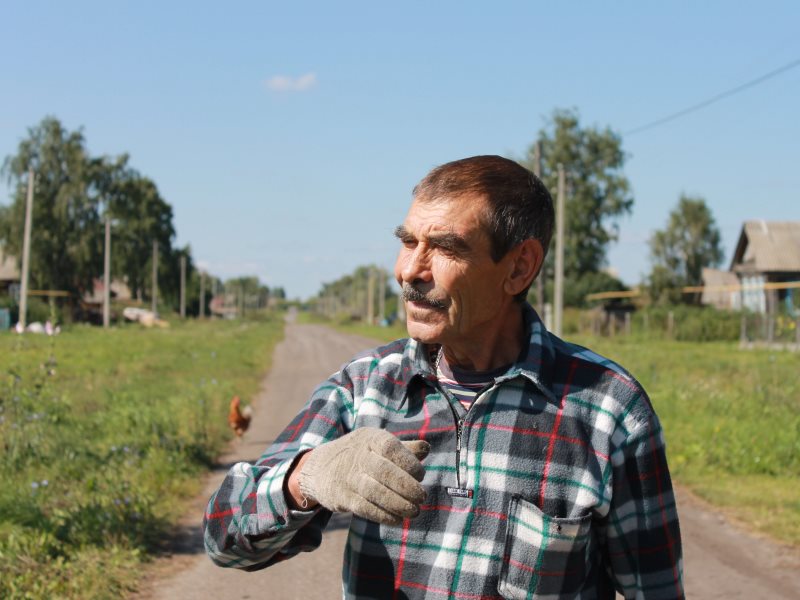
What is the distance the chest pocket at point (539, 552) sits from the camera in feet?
6.05

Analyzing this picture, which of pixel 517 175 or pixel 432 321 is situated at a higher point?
pixel 517 175

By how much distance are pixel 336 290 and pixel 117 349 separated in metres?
138

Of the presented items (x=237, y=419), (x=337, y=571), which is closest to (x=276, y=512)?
(x=337, y=571)

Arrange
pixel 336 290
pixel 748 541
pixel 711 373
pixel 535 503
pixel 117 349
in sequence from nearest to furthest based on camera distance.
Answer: pixel 535 503 → pixel 748 541 → pixel 711 373 → pixel 117 349 → pixel 336 290

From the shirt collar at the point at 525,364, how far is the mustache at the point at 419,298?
0.12 m

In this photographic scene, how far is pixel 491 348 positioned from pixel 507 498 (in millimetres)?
350

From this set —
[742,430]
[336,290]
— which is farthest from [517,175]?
[336,290]

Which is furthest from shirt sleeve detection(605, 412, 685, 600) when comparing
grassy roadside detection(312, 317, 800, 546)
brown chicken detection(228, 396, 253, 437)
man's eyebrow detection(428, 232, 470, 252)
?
brown chicken detection(228, 396, 253, 437)

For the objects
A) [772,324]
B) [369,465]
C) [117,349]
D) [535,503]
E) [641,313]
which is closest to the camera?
[369,465]

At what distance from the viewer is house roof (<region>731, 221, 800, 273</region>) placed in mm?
48688

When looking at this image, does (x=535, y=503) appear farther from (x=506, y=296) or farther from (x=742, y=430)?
(x=742, y=430)

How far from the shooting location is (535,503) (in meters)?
1.89

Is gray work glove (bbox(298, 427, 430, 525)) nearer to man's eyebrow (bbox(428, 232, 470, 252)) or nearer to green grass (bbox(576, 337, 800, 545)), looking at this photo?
man's eyebrow (bbox(428, 232, 470, 252))

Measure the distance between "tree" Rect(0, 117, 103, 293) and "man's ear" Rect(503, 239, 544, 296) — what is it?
195 ft
